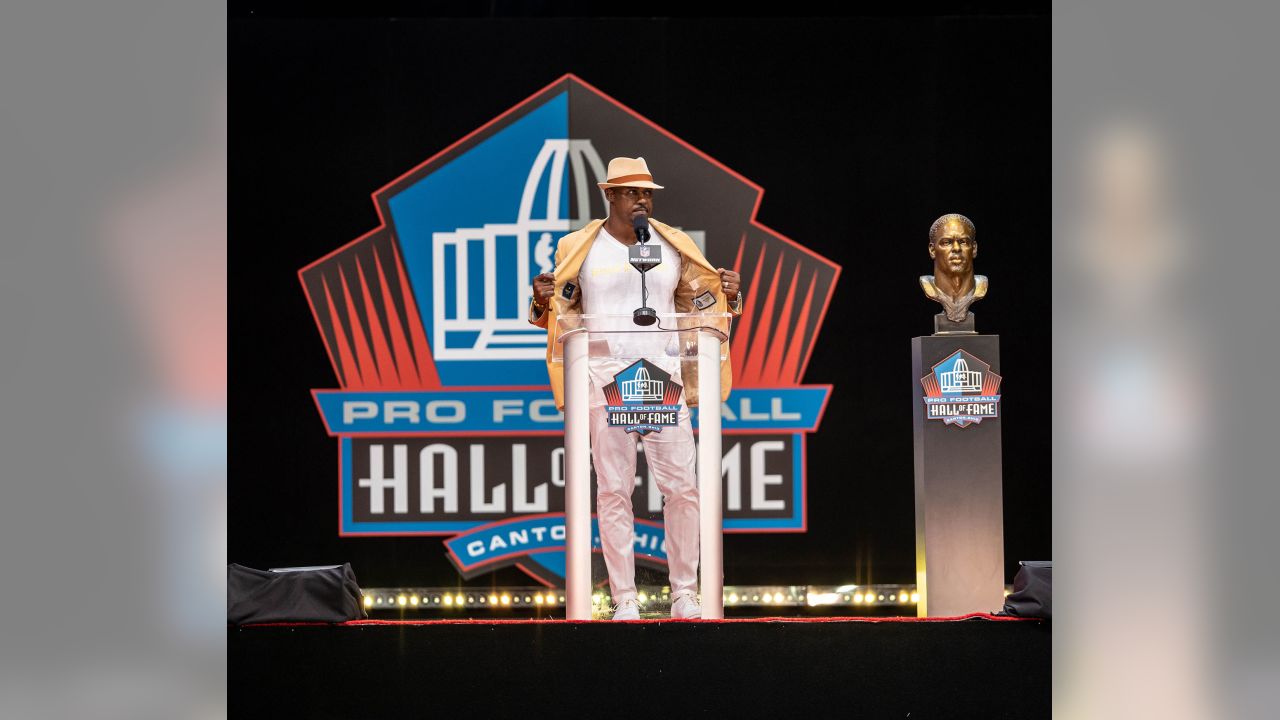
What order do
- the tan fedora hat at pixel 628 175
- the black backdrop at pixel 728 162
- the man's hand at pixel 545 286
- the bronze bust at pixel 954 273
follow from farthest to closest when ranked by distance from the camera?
1. the black backdrop at pixel 728 162
2. the bronze bust at pixel 954 273
3. the tan fedora hat at pixel 628 175
4. the man's hand at pixel 545 286

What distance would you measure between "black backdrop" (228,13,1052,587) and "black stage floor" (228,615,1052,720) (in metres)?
2.45

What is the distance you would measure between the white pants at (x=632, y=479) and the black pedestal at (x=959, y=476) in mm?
813

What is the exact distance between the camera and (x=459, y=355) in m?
5.78

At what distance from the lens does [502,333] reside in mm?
5762

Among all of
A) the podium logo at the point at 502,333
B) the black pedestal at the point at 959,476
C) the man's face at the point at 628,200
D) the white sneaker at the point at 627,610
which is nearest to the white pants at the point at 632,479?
the white sneaker at the point at 627,610

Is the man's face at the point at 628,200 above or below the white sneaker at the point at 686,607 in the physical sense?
above

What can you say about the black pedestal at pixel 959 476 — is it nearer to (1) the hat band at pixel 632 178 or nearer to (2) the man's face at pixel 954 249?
(2) the man's face at pixel 954 249

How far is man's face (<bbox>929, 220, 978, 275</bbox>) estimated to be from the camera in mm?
4344

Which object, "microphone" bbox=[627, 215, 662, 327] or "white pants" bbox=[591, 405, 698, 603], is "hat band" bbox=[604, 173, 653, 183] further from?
"white pants" bbox=[591, 405, 698, 603]

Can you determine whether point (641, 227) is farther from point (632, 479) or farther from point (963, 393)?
point (963, 393)

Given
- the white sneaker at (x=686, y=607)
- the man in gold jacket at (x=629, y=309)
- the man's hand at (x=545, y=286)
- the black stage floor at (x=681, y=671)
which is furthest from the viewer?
the man's hand at (x=545, y=286)

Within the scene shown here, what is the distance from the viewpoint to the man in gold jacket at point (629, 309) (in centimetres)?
381

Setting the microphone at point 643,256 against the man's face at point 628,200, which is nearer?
the microphone at point 643,256
